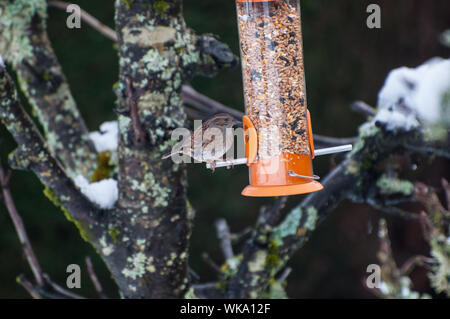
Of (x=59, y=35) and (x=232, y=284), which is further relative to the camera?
(x=59, y=35)

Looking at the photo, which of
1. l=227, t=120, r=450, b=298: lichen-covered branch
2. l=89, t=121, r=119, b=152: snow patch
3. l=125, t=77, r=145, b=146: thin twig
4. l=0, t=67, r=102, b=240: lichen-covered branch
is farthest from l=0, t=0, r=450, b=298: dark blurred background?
l=125, t=77, r=145, b=146: thin twig

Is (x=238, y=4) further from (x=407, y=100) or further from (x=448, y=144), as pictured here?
(x=448, y=144)

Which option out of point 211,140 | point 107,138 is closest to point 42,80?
point 107,138

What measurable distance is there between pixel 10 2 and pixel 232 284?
1.24m

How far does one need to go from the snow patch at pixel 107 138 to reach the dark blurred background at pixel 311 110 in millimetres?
1388

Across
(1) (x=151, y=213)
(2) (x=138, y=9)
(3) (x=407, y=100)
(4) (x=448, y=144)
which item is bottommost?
(1) (x=151, y=213)

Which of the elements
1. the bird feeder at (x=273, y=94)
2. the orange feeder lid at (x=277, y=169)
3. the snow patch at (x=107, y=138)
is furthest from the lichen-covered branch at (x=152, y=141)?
the snow patch at (x=107, y=138)

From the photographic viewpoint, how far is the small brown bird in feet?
5.49

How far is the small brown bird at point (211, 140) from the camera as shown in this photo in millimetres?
1674

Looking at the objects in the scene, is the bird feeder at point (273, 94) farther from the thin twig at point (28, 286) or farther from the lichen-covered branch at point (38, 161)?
the thin twig at point (28, 286)

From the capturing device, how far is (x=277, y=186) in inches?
62.0
